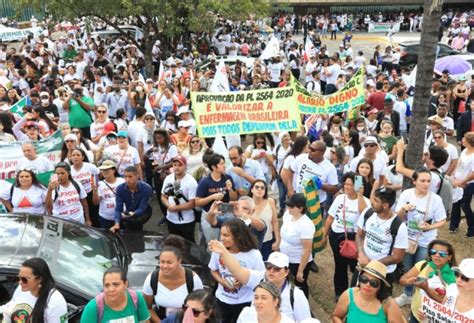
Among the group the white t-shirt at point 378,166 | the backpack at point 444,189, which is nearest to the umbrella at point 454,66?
the white t-shirt at point 378,166

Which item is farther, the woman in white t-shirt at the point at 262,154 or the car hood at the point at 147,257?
the woman in white t-shirt at the point at 262,154

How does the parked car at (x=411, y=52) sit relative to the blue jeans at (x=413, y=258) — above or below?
below

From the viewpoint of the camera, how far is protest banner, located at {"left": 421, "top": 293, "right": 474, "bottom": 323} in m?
3.81

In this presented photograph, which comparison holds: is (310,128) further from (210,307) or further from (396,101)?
(210,307)

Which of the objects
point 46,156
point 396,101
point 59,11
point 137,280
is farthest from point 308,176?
point 59,11

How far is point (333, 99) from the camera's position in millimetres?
8945

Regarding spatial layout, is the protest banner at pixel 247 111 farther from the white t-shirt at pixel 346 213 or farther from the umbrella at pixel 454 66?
the umbrella at pixel 454 66

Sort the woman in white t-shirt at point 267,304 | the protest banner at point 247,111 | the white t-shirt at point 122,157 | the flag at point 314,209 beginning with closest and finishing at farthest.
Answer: the woman in white t-shirt at point 267,304 < the flag at point 314,209 < the white t-shirt at point 122,157 < the protest banner at point 247,111

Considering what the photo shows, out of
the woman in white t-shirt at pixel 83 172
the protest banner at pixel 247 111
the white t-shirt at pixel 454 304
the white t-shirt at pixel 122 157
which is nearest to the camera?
the white t-shirt at pixel 454 304

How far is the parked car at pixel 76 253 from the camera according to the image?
4.35 m

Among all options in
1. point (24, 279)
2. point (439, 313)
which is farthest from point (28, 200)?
point (439, 313)

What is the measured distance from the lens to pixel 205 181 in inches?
248

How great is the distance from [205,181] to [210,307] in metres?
2.67

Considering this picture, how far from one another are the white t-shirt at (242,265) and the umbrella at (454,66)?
1346 centimetres
